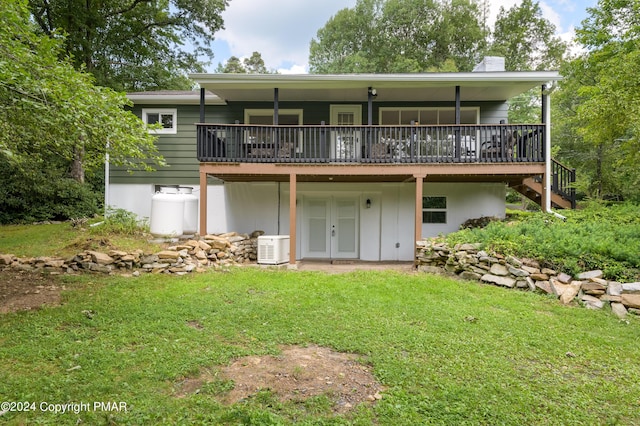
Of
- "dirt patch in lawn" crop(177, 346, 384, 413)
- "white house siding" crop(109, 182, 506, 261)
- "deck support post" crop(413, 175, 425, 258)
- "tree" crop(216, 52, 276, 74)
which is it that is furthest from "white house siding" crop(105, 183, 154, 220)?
"tree" crop(216, 52, 276, 74)

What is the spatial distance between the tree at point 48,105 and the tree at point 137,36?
10673mm

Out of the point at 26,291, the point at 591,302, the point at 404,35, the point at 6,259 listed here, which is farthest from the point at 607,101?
the point at 404,35

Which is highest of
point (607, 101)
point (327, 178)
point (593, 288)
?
point (607, 101)

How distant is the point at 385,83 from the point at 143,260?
273 inches

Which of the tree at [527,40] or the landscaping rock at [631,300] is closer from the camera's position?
the landscaping rock at [631,300]

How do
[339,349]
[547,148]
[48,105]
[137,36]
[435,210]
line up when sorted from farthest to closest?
[137,36] → [435,210] → [547,148] → [48,105] → [339,349]

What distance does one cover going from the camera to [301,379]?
292 cm

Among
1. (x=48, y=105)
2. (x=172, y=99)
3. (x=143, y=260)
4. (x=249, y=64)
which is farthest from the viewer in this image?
(x=249, y=64)

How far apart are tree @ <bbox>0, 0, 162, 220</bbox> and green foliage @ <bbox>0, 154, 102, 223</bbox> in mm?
5001

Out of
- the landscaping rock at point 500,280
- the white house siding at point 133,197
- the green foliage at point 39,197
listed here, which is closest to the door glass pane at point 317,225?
the white house siding at point 133,197

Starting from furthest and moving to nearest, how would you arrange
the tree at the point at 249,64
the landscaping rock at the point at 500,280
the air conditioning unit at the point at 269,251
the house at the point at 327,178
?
1. the tree at the point at 249,64
2. the house at the point at 327,178
3. the air conditioning unit at the point at 269,251
4. the landscaping rock at the point at 500,280

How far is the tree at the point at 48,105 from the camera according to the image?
15.3ft

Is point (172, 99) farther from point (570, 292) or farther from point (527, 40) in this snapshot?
point (527, 40)

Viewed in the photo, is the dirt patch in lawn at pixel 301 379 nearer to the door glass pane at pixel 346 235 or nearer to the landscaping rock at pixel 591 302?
the landscaping rock at pixel 591 302
